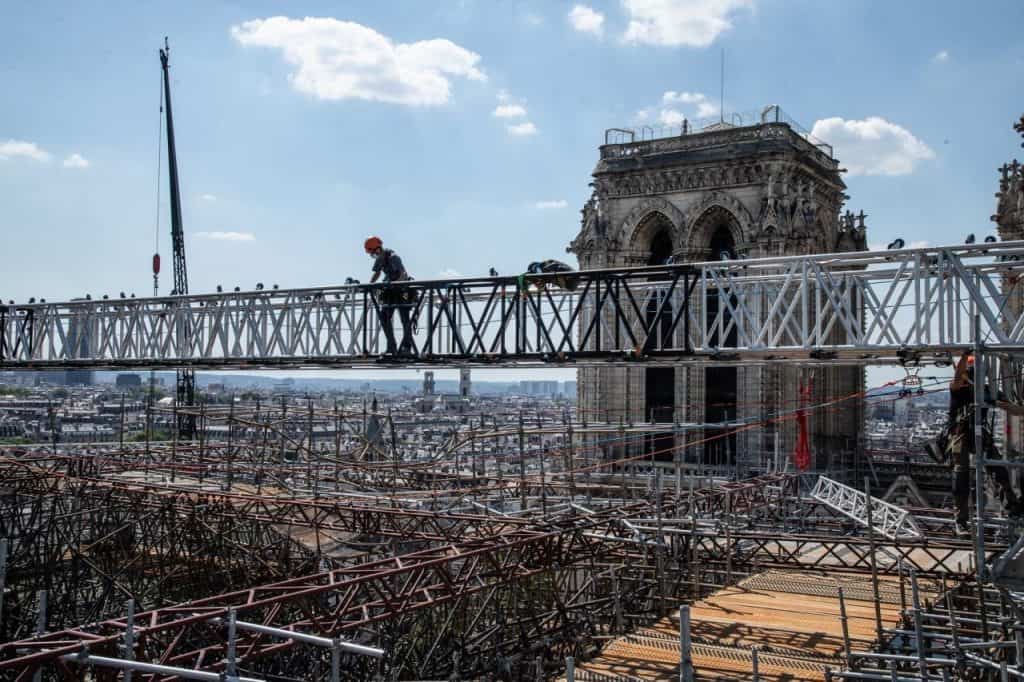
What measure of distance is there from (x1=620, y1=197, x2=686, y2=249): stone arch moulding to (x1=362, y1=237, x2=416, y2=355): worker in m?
21.0

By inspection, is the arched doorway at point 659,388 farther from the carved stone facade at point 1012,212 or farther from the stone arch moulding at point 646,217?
the carved stone facade at point 1012,212

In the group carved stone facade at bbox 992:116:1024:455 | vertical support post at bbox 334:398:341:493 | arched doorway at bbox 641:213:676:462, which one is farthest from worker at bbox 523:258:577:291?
arched doorway at bbox 641:213:676:462

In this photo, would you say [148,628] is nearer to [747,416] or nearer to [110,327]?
[110,327]

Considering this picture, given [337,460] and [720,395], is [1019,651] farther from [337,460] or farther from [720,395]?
[720,395]

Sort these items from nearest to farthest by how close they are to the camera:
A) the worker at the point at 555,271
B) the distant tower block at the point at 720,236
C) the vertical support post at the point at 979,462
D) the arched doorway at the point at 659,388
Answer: the vertical support post at the point at 979,462, the worker at the point at 555,271, the distant tower block at the point at 720,236, the arched doorway at the point at 659,388

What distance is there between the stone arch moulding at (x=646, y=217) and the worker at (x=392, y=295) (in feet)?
69.0

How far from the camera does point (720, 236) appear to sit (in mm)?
39281

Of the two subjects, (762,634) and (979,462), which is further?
(762,634)

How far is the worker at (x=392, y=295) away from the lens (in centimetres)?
1875

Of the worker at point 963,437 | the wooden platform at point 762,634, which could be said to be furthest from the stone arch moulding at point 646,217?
the worker at point 963,437

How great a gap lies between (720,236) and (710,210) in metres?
1.62

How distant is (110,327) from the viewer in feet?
77.0

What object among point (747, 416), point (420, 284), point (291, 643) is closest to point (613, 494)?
point (747, 416)

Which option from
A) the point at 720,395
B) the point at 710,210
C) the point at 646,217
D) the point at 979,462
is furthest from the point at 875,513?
the point at 646,217
